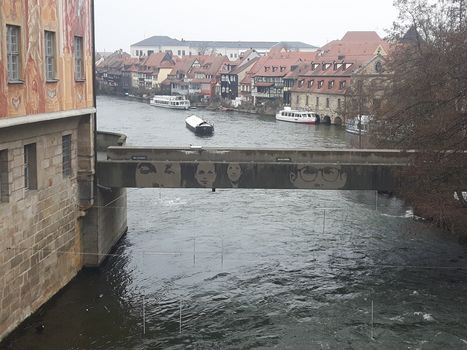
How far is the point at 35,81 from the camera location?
16.8 m

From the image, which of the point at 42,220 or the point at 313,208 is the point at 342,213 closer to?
the point at 313,208

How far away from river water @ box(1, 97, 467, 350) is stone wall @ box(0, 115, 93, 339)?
25.9 inches

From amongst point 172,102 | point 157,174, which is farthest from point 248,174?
point 172,102

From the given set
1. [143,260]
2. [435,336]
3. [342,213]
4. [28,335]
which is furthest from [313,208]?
[28,335]

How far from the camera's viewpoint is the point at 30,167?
1759 cm

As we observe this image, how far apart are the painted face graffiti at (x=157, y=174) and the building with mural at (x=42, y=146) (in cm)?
177

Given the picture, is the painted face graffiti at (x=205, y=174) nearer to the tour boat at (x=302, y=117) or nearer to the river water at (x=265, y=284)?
the river water at (x=265, y=284)

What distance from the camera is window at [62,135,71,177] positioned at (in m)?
20.0

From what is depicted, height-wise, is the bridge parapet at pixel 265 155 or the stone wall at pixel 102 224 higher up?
the bridge parapet at pixel 265 155

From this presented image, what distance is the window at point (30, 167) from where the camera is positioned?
1741 cm

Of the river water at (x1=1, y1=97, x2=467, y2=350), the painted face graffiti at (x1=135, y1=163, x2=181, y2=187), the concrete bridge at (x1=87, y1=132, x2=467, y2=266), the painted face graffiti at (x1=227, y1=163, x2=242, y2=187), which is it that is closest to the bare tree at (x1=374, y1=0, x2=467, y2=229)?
the concrete bridge at (x1=87, y1=132, x2=467, y2=266)

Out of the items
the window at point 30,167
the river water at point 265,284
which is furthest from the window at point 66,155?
the river water at point 265,284

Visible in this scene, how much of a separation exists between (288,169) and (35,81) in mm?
9112

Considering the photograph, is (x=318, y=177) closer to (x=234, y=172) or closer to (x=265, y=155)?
(x=265, y=155)
